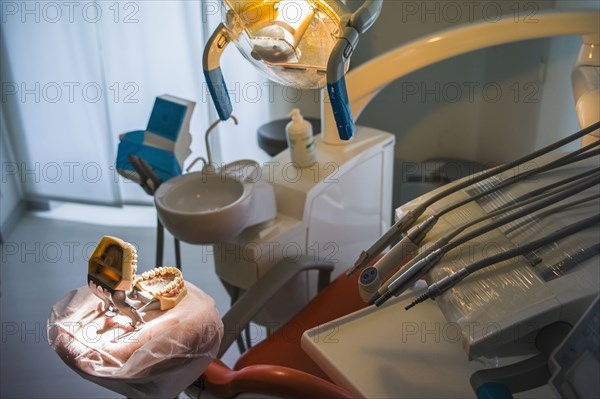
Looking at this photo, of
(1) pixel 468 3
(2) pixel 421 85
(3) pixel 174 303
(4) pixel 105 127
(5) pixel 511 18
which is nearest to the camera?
(3) pixel 174 303

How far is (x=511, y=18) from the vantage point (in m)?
1.54

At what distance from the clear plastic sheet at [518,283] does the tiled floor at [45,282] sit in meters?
1.24

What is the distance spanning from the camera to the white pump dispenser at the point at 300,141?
1.67m

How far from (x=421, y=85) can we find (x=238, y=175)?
0.99 meters

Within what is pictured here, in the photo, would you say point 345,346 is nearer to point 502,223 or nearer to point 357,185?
point 502,223

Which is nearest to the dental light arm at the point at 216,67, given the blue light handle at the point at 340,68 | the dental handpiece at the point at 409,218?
the blue light handle at the point at 340,68

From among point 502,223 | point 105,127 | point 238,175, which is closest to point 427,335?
point 502,223

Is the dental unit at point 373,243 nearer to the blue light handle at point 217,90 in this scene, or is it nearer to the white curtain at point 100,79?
the blue light handle at point 217,90

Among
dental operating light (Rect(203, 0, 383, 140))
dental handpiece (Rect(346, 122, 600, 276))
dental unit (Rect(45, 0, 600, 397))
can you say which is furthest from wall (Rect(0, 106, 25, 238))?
dental handpiece (Rect(346, 122, 600, 276))

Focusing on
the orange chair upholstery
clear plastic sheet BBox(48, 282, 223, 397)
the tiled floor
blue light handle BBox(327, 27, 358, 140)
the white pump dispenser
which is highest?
blue light handle BBox(327, 27, 358, 140)

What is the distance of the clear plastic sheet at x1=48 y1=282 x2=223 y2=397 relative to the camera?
3.31 feet

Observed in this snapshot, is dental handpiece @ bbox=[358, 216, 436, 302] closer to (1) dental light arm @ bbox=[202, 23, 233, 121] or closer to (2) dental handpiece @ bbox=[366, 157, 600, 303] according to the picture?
(2) dental handpiece @ bbox=[366, 157, 600, 303]

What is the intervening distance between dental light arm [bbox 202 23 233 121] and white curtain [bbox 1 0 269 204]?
109cm

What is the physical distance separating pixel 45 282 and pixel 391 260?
5.91 feet
